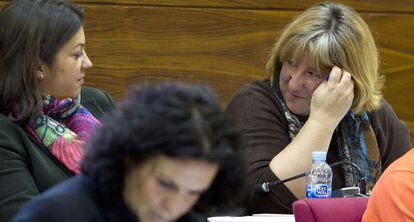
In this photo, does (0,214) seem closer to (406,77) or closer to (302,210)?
(302,210)

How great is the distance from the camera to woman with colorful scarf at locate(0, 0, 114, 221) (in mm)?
2549

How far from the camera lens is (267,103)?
9.89 ft

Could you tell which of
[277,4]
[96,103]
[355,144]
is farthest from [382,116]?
[96,103]

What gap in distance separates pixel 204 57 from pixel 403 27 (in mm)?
899

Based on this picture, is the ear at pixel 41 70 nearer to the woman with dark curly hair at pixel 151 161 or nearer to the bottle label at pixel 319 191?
the bottle label at pixel 319 191

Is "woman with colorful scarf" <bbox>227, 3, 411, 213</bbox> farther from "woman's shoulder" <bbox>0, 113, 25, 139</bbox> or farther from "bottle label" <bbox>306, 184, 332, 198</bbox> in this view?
"woman's shoulder" <bbox>0, 113, 25, 139</bbox>

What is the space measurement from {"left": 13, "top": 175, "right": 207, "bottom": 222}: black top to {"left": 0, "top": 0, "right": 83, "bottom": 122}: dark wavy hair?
1298 mm

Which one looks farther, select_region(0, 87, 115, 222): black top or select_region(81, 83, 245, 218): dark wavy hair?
select_region(0, 87, 115, 222): black top

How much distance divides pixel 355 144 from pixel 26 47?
1.16m

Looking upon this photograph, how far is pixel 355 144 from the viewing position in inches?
118

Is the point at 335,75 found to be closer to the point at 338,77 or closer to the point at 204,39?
the point at 338,77

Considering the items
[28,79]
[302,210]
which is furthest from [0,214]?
[302,210]

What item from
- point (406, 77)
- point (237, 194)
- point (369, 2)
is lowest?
point (406, 77)

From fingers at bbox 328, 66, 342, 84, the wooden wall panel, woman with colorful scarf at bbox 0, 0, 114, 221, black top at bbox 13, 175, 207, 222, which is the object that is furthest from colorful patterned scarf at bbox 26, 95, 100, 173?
black top at bbox 13, 175, 207, 222
